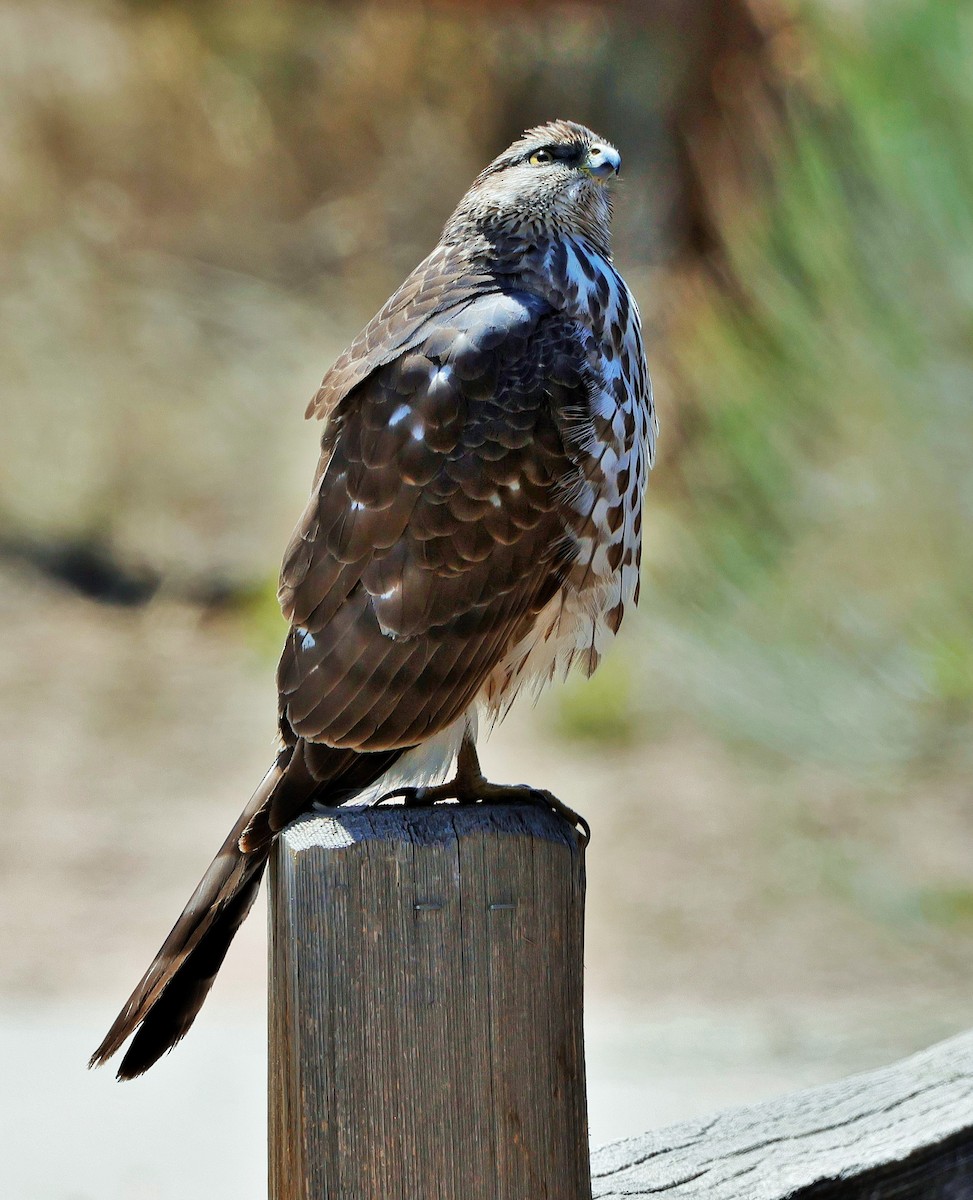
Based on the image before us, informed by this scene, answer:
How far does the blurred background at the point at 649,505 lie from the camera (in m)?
4.05

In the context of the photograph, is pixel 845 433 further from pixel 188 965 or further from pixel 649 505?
pixel 188 965

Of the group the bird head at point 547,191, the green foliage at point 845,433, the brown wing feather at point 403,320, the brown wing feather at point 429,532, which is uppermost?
the green foliage at point 845,433

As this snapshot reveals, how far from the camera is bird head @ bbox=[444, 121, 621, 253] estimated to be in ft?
8.66

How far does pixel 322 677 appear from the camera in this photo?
2.16 metres

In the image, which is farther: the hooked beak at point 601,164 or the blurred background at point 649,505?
the blurred background at point 649,505

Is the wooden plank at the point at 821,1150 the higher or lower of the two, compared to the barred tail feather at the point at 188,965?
lower

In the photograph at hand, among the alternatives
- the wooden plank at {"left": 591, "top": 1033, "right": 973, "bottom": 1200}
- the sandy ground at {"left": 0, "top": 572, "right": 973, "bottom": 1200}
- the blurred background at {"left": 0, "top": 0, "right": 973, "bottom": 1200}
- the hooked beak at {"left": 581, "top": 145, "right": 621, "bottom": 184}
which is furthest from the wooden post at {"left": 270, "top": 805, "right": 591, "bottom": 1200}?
the sandy ground at {"left": 0, "top": 572, "right": 973, "bottom": 1200}

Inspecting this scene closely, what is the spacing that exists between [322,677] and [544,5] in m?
8.12

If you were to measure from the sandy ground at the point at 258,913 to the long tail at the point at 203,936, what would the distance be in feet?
9.45

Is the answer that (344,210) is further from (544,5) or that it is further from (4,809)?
(4,809)

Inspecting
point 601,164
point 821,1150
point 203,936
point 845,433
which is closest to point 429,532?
point 203,936


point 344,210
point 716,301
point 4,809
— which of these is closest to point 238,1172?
point 716,301

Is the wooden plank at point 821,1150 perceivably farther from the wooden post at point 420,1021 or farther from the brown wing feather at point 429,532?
the brown wing feather at point 429,532

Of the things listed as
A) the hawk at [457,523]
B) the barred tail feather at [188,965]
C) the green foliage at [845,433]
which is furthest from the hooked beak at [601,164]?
the barred tail feather at [188,965]
